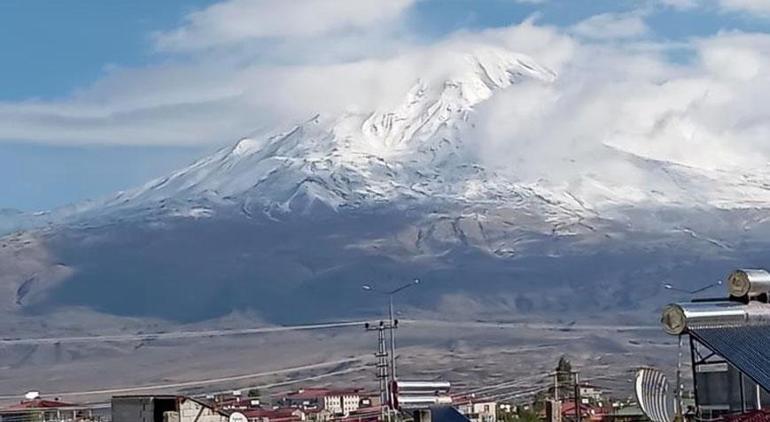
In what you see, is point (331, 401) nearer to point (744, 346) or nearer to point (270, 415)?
point (270, 415)

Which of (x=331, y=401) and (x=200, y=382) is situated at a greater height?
(x=200, y=382)

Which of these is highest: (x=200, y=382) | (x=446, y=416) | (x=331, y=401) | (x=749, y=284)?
(x=200, y=382)

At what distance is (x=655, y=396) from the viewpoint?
18.8m

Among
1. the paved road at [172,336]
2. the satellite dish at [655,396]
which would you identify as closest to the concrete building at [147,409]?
the satellite dish at [655,396]

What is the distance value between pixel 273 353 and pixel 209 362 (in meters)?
7.61

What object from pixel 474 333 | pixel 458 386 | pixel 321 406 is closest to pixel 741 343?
pixel 321 406

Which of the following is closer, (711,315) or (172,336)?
(711,315)

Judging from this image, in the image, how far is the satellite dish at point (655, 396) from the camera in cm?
1869

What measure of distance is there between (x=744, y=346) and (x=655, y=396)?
1.74 metres

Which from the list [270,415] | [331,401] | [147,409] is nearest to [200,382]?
[331,401]

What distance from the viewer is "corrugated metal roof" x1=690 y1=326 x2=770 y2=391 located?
55.1 feet

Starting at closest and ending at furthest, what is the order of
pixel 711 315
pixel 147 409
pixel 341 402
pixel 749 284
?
pixel 711 315
pixel 147 409
pixel 749 284
pixel 341 402

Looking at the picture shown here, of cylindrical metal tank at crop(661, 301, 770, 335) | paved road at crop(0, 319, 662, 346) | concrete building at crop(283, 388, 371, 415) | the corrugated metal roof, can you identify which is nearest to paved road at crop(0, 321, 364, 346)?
paved road at crop(0, 319, 662, 346)

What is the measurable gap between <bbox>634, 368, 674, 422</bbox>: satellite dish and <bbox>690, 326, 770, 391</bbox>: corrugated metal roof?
136 centimetres
